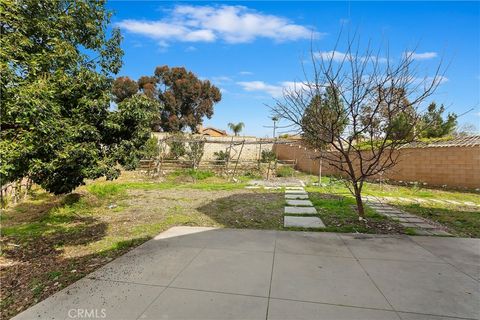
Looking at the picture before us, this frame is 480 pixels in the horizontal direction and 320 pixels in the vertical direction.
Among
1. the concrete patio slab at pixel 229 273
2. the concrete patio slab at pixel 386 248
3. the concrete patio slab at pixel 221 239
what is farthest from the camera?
the concrete patio slab at pixel 221 239

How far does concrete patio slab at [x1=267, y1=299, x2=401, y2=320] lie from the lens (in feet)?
6.66

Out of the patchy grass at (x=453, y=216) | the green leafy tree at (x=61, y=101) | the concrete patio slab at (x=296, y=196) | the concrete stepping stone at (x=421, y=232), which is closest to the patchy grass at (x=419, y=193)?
the concrete patio slab at (x=296, y=196)

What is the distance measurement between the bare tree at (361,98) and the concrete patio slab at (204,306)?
10.6 ft

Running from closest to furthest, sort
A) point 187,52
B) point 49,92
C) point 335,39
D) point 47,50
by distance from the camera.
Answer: point 49,92 → point 47,50 → point 335,39 → point 187,52

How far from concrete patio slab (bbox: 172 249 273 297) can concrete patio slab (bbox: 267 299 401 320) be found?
265 millimetres

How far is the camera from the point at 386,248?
3607mm

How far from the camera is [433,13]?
5.08 m

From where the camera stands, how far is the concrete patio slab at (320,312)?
2031 mm

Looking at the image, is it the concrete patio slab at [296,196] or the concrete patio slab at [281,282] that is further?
the concrete patio slab at [296,196]

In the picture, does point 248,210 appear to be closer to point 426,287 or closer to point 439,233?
point 439,233

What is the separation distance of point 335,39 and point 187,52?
20.4 ft

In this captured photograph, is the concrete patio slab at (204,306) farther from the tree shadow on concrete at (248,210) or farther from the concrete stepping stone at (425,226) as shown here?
the concrete stepping stone at (425,226)

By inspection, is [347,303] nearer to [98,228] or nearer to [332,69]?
[332,69]

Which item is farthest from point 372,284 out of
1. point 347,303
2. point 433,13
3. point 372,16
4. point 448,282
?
point 433,13
